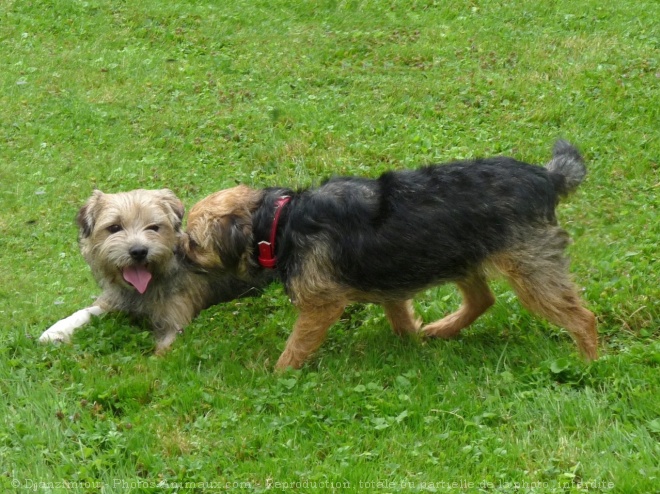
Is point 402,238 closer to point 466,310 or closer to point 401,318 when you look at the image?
point 401,318

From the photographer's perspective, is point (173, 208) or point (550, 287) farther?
point (173, 208)

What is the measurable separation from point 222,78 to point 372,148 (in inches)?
145

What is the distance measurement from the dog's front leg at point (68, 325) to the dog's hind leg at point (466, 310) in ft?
8.91

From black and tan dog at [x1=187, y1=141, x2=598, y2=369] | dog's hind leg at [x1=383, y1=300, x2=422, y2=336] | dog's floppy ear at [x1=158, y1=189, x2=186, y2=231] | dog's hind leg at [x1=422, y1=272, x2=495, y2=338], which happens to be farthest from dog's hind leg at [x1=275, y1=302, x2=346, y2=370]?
dog's floppy ear at [x1=158, y1=189, x2=186, y2=231]

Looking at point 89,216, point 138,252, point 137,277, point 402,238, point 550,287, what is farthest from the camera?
point 89,216

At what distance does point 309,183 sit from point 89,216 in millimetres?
2781

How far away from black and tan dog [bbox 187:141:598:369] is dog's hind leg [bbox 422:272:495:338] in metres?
0.03

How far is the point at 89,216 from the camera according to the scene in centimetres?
714

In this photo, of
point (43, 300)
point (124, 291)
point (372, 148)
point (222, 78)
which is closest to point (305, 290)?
point (124, 291)

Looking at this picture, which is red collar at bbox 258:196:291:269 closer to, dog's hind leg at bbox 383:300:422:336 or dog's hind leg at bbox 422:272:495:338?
dog's hind leg at bbox 383:300:422:336

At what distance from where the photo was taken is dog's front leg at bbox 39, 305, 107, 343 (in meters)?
6.79

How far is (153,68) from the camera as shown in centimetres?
1318

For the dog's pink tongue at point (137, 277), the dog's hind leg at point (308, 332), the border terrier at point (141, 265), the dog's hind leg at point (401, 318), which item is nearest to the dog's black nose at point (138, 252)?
the border terrier at point (141, 265)

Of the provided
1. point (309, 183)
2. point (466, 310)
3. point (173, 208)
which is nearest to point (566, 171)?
point (466, 310)
